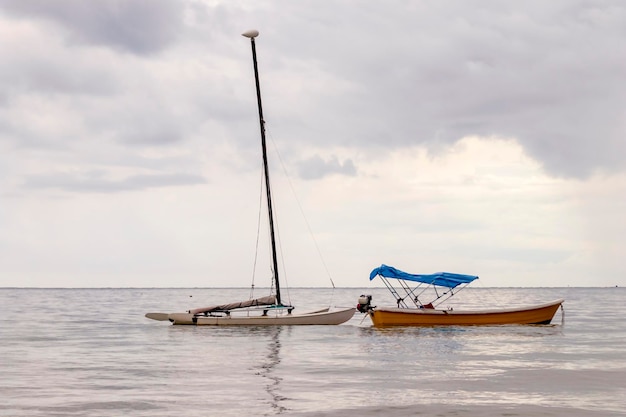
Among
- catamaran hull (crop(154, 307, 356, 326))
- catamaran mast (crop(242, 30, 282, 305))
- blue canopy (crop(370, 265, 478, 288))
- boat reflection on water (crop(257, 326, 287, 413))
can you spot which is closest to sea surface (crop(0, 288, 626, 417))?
boat reflection on water (crop(257, 326, 287, 413))

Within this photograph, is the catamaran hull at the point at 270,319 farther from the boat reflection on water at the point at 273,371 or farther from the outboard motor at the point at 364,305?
the outboard motor at the point at 364,305

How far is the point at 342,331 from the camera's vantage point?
6122 centimetres

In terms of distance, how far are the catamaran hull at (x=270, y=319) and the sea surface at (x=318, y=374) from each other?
1141 mm

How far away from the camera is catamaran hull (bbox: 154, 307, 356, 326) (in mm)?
58312

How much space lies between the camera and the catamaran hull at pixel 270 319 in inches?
2296

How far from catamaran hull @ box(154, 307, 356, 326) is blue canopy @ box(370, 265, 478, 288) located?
18.0 feet

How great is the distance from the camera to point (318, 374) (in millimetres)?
33500

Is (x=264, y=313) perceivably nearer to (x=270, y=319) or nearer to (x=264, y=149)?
(x=270, y=319)

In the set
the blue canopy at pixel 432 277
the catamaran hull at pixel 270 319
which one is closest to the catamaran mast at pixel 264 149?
the catamaran hull at pixel 270 319

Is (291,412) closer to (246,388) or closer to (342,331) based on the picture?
(246,388)

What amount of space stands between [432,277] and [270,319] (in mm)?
12453

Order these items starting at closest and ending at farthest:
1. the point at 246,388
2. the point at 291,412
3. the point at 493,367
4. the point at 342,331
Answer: the point at 291,412 < the point at 246,388 < the point at 493,367 < the point at 342,331

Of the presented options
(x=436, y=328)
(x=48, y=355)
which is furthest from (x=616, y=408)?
(x=436, y=328)

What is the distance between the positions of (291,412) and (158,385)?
882 centimetres
